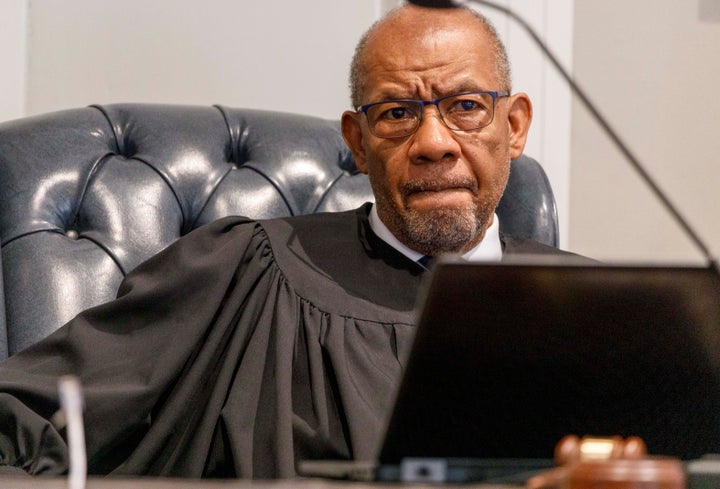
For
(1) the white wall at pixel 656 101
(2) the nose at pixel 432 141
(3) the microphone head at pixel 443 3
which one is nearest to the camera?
(3) the microphone head at pixel 443 3

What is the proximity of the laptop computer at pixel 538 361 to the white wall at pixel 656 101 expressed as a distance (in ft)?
5.47

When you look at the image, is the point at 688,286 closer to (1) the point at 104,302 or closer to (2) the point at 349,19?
(1) the point at 104,302

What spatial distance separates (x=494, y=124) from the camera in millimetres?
1759

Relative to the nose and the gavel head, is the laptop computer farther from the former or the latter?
the nose

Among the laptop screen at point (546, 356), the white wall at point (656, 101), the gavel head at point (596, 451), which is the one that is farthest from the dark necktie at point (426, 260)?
the gavel head at point (596, 451)

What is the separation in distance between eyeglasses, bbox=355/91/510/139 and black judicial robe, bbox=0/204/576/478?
0.21 metres

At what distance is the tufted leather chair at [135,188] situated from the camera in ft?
5.62

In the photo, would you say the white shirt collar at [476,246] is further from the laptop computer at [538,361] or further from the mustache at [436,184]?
the laptop computer at [538,361]

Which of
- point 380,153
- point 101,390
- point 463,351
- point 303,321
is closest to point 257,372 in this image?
point 303,321

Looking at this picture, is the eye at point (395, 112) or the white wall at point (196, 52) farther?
the white wall at point (196, 52)

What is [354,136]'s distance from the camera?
193cm

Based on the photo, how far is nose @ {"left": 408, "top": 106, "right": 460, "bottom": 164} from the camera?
1.70m

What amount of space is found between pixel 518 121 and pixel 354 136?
0.32 m

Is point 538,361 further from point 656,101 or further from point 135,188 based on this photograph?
point 656,101
